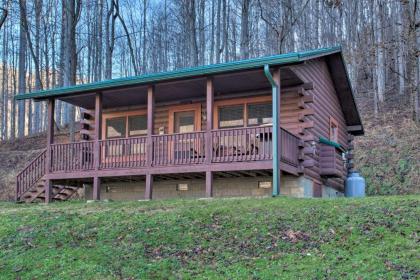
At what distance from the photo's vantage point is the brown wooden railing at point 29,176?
749 inches

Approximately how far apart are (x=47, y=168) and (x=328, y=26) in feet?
86.7

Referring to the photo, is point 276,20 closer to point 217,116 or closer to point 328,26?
point 328,26

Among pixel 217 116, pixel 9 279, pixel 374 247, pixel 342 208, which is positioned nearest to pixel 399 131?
pixel 217 116

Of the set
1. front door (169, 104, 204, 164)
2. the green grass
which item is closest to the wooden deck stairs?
front door (169, 104, 204, 164)

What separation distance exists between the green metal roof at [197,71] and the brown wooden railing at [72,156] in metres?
1.76

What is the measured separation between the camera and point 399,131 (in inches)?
1057

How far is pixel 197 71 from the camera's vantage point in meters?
15.9

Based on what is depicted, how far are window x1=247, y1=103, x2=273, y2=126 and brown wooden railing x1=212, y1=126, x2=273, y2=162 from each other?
66.9 inches

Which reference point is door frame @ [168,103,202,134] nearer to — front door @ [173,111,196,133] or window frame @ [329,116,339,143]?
front door @ [173,111,196,133]

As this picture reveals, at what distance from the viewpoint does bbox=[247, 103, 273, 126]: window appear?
57.4 feet

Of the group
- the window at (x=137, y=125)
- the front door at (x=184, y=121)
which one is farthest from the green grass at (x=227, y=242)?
the window at (x=137, y=125)

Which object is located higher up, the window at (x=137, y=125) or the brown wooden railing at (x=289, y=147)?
the window at (x=137, y=125)

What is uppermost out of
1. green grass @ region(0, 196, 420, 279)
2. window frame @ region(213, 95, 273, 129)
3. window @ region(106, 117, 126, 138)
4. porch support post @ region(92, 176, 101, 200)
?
window frame @ region(213, 95, 273, 129)

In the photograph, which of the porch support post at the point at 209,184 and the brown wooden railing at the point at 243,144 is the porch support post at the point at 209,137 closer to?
the porch support post at the point at 209,184
